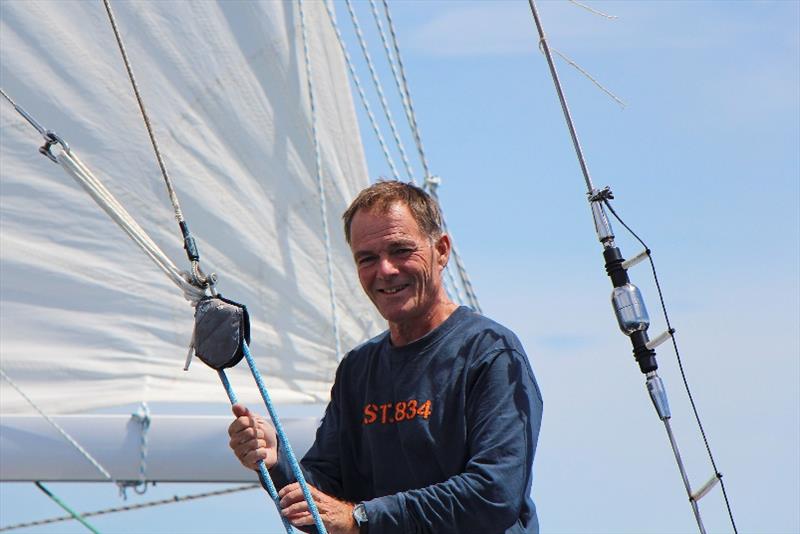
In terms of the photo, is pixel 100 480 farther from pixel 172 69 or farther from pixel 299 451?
pixel 172 69

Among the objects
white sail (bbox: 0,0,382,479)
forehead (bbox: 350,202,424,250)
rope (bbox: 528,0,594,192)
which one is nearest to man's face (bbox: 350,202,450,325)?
forehead (bbox: 350,202,424,250)

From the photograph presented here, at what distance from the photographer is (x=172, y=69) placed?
5418 millimetres

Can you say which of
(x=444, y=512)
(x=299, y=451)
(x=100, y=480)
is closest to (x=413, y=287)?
(x=444, y=512)

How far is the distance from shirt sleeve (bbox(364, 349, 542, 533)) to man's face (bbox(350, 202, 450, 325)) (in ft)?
0.63

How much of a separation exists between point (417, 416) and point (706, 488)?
0.72 m

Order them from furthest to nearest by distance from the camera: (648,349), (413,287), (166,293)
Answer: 1. (166,293)
2. (648,349)
3. (413,287)

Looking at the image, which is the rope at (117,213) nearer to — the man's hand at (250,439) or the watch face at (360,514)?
the man's hand at (250,439)

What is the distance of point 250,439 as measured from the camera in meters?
2.93

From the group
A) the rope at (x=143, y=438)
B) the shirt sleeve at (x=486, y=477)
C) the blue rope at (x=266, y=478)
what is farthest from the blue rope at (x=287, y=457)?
the rope at (x=143, y=438)

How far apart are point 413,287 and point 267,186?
105 inches

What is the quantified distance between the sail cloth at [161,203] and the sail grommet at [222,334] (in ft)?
8.06

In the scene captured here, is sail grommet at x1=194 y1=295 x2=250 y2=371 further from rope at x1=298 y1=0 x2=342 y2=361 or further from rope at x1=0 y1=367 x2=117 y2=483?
rope at x1=298 y1=0 x2=342 y2=361

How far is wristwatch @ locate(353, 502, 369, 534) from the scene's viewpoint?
9.12ft

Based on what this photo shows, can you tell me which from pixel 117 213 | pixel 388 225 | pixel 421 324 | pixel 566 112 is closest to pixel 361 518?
pixel 421 324
